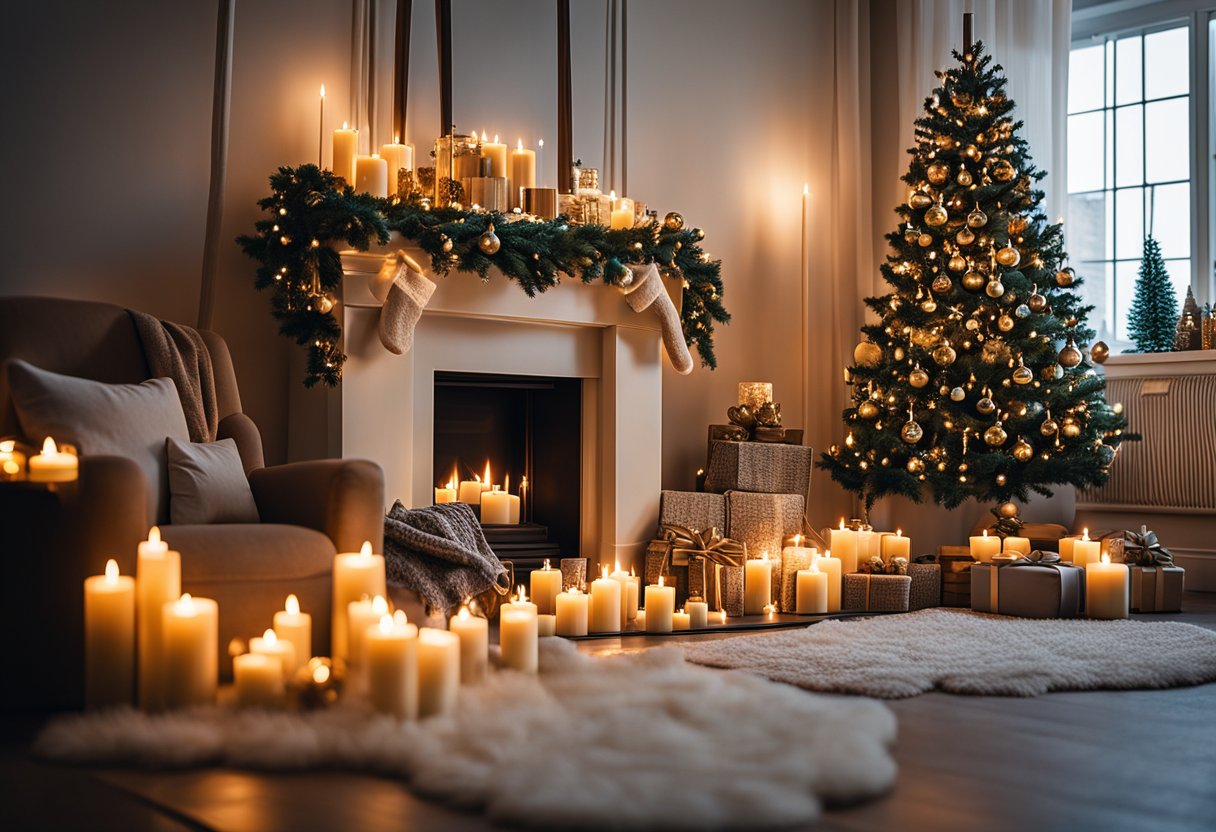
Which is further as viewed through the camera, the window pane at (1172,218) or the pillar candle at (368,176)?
the window pane at (1172,218)

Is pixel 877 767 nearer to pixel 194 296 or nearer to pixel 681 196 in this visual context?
pixel 194 296

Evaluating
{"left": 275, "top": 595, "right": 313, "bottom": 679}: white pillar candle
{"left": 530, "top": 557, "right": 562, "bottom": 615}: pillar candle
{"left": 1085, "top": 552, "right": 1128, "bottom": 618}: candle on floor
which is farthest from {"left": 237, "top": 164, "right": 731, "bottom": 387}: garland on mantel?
{"left": 1085, "top": 552, "right": 1128, "bottom": 618}: candle on floor

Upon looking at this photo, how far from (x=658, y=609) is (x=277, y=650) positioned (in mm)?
1506

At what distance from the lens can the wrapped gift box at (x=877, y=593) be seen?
4105 millimetres

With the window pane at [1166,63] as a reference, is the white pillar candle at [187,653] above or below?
below

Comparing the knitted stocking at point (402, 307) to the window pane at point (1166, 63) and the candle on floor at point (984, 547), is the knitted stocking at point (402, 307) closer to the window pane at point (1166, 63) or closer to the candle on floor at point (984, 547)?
the candle on floor at point (984, 547)

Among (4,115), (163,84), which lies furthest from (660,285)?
(4,115)

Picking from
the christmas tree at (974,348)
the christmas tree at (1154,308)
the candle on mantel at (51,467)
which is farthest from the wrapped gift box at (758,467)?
the candle on mantel at (51,467)

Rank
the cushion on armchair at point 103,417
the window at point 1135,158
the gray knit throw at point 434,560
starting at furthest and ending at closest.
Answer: the window at point 1135,158 → the gray knit throw at point 434,560 → the cushion on armchair at point 103,417

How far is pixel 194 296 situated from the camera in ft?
12.6

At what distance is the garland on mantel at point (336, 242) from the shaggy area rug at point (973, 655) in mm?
1454

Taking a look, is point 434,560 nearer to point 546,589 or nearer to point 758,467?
point 546,589

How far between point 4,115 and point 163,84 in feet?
1.66

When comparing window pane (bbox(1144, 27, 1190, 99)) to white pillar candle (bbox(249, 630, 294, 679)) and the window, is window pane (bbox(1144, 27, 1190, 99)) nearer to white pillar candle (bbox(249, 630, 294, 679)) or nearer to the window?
the window
